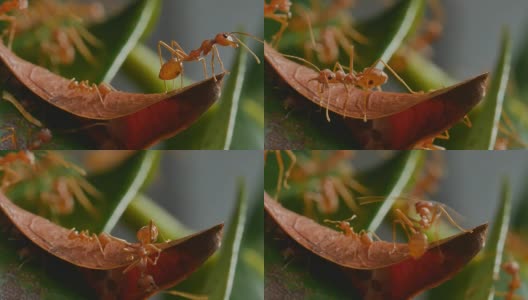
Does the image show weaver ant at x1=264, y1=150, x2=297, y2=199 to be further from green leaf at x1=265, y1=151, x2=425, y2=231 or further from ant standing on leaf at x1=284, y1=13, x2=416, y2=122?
ant standing on leaf at x1=284, y1=13, x2=416, y2=122

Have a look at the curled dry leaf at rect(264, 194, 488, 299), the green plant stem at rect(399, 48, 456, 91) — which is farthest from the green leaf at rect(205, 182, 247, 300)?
the green plant stem at rect(399, 48, 456, 91)

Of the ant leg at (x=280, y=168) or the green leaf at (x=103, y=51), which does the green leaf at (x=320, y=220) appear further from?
the green leaf at (x=103, y=51)

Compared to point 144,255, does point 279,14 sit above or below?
above

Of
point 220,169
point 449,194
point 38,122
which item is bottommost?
point 449,194

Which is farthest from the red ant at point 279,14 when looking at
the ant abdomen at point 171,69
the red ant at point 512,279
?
the red ant at point 512,279

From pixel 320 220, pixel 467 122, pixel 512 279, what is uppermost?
pixel 467 122

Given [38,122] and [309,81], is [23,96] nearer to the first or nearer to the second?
[38,122]

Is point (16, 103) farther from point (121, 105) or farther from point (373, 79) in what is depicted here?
point (373, 79)

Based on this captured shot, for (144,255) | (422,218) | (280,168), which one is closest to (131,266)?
(144,255)

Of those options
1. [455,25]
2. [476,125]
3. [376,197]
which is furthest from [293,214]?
[455,25]
